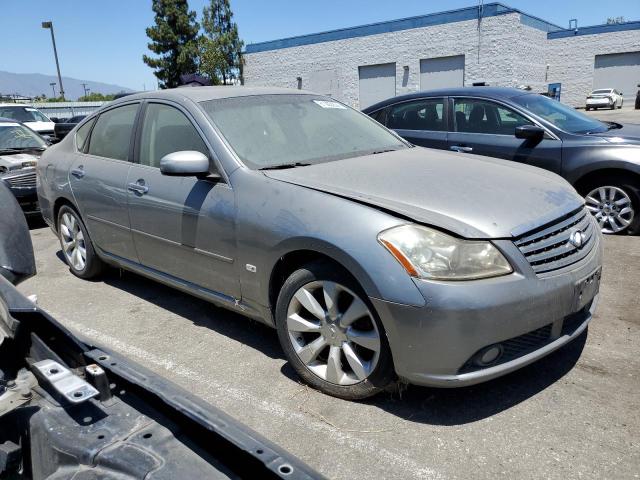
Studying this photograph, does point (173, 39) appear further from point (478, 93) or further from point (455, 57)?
point (478, 93)

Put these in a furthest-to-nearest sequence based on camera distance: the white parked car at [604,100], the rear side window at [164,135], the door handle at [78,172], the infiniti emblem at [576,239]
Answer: the white parked car at [604,100]
the door handle at [78,172]
the rear side window at [164,135]
the infiniti emblem at [576,239]

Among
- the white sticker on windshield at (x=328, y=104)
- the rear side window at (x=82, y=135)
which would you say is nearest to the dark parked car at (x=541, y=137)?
the white sticker on windshield at (x=328, y=104)

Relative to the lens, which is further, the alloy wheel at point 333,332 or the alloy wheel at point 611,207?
the alloy wheel at point 611,207

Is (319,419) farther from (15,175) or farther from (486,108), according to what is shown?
(15,175)

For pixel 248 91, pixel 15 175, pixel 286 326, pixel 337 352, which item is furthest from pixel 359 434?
pixel 15 175

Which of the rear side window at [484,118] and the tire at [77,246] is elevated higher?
the rear side window at [484,118]

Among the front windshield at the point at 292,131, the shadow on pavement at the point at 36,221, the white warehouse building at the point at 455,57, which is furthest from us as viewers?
the white warehouse building at the point at 455,57

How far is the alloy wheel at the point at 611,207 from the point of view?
5535mm

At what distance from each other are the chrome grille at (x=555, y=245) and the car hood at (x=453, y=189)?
0.16ft

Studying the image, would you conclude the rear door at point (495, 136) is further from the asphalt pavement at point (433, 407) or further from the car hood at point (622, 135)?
the asphalt pavement at point (433, 407)

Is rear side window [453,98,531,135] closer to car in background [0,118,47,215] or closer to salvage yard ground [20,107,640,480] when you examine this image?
salvage yard ground [20,107,640,480]

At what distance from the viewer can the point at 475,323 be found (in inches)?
92.8

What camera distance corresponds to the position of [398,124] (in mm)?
6695

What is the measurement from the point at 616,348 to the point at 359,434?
1.78 meters
